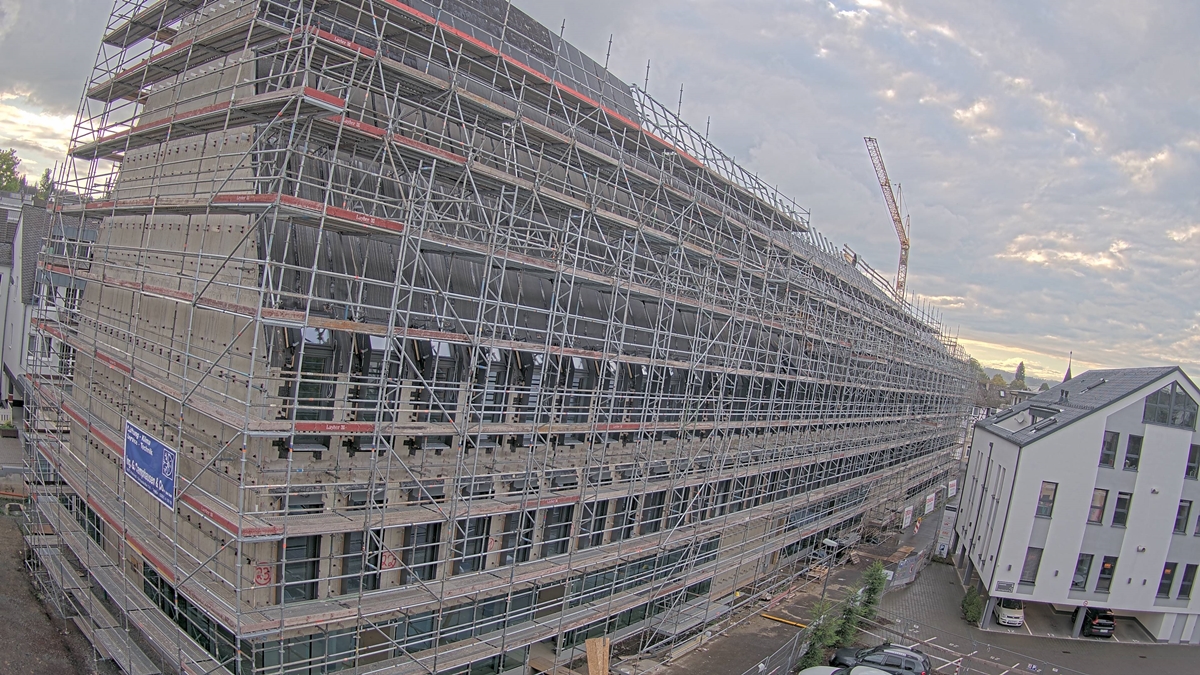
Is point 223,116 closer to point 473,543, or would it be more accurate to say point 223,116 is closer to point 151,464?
point 151,464

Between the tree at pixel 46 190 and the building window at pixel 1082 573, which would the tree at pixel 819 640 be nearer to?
the building window at pixel 1082 573

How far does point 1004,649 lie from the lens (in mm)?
23906

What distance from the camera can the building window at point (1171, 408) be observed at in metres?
25.9

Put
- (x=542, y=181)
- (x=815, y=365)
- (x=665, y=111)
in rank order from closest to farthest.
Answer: (x=542, y=181)
(x=665, y=111)
(x=815, y=365)

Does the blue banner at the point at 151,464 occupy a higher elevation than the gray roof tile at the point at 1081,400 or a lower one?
lower

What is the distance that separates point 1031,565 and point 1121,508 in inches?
159

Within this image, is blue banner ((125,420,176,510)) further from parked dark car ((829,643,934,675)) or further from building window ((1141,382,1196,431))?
building window ((1141,382,1196,431))

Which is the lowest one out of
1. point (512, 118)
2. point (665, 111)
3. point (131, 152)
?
point (131, 152)

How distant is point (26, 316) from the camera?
33.6 metres

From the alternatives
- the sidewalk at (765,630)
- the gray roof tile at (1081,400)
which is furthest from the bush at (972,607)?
the gray roof tile at (1081,400)

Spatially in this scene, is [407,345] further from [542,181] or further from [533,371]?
[542,181]

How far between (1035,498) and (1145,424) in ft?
16.5

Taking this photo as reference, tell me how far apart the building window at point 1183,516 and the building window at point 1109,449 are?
3.66 metres

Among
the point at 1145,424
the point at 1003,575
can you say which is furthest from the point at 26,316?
the point at 1145,424
